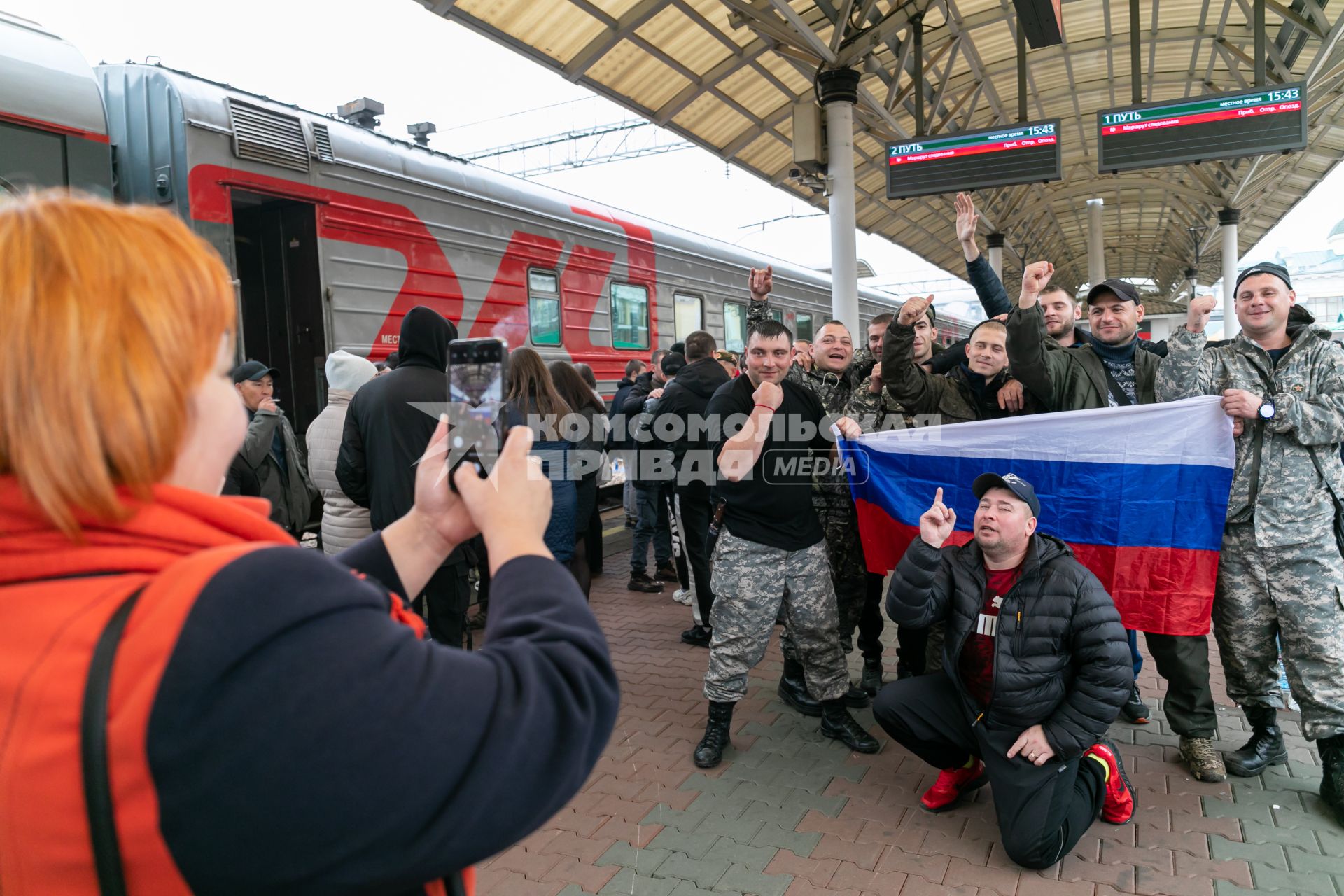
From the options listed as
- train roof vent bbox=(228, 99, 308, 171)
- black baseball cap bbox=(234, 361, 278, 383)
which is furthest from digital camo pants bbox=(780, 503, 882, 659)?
train roof vent bbox=(228, 99, 308, 171)

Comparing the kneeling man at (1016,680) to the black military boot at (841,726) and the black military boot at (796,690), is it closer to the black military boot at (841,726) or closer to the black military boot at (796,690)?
the black military boot at (841,726)

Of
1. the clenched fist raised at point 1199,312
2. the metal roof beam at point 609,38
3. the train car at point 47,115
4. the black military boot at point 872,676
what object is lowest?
the black military boot at point 872,676

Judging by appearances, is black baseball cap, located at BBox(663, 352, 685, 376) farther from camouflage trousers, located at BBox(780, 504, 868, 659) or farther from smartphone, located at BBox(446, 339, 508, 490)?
smartphone, located at BBox(446, 339, 508, 490)

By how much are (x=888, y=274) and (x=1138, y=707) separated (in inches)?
2041

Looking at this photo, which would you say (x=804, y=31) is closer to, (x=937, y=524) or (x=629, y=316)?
(x=629, y=316)

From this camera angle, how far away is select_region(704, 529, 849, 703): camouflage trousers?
3818 mm

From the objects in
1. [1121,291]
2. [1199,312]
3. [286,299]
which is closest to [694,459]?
[1121,291]

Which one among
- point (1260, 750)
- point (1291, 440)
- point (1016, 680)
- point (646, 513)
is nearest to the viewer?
point (1016, 680)

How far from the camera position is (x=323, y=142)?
6.23 metres

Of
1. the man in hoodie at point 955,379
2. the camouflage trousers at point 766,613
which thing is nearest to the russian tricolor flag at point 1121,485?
the man in hoodie at point 955,379

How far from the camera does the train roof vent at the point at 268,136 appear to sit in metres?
5.60

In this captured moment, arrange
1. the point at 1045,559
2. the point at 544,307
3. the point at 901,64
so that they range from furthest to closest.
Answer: the point at 901,64 < the point at 544,307 < the point at 1045,559

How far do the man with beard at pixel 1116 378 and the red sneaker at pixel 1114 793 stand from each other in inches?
22.9

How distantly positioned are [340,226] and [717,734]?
4.85m
